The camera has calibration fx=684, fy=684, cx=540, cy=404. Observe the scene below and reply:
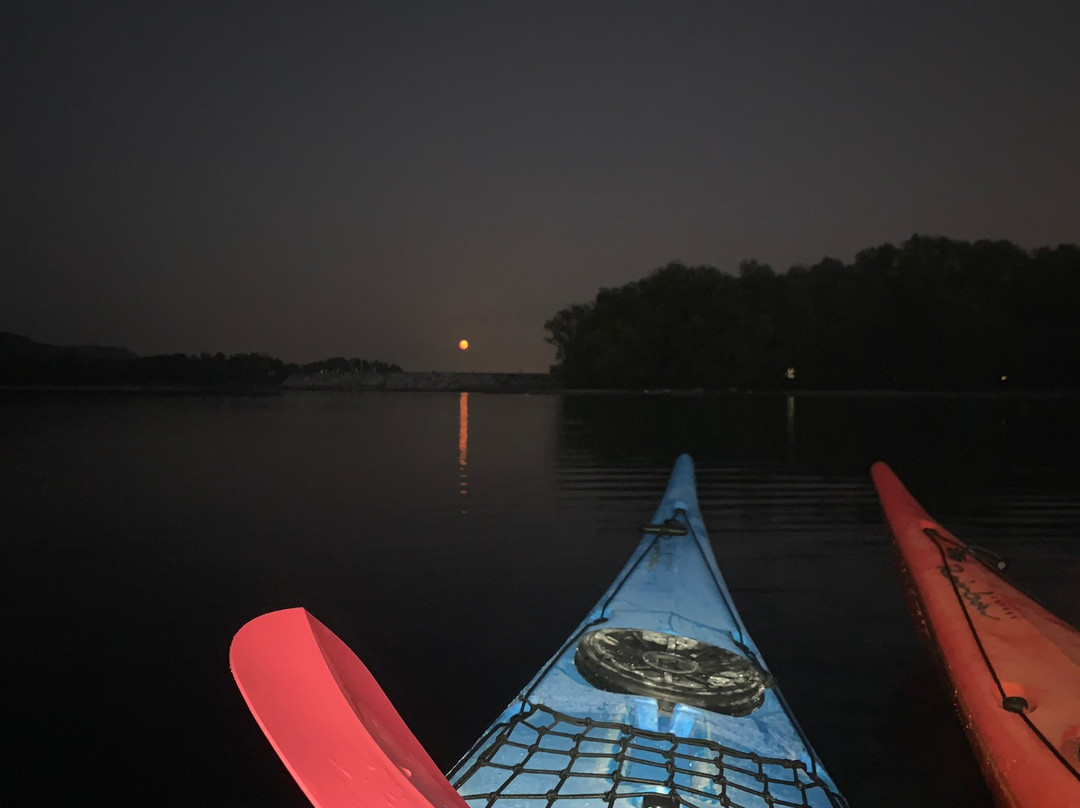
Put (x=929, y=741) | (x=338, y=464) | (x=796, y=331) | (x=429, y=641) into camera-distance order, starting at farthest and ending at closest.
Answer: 1. (x=796, y=331)
2. (x=338, y=464)
3. (x=429, y=641)
4. (x=929, y=741)

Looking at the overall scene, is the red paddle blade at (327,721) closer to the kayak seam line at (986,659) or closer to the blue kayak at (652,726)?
the blue kayak at (652,726)

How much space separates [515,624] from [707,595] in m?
2.28

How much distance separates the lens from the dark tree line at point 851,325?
5106 centimetres

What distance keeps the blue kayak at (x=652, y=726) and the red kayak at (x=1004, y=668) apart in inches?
27.8

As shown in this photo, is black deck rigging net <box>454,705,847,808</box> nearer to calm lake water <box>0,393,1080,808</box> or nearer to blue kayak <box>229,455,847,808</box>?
blue kayak <box>229,455,847,808</box>

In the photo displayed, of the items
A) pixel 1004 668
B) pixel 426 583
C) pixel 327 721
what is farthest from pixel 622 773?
pixel 426 583

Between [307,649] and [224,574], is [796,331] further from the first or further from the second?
→ [307,649]

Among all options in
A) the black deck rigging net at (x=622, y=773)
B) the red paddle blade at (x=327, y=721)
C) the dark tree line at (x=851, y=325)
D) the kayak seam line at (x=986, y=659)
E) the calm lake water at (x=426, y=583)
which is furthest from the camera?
the dark tree line at (x=851, y=325)

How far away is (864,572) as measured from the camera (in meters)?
6.23

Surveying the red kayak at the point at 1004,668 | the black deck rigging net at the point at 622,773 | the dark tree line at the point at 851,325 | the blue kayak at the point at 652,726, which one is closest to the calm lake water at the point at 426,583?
the red kayak at the point at 1004,668

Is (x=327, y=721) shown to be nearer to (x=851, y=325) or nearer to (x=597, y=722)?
(x=597, y=722)

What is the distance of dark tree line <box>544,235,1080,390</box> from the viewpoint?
51062 mm

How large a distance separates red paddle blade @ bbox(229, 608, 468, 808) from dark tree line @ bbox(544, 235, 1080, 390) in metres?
59.6

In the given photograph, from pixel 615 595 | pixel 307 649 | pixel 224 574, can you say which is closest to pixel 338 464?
pixel 224 574
